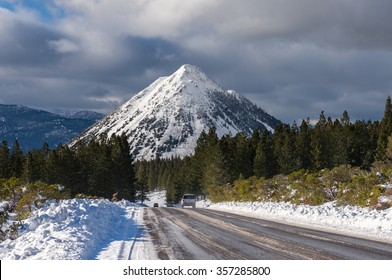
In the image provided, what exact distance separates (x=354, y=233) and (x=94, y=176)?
61.1m

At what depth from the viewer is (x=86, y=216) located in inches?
620

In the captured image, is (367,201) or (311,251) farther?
(367,201)

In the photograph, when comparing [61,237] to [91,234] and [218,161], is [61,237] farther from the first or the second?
[218,161]

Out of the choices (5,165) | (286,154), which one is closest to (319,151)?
(286,154)

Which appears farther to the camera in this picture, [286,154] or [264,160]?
[286,154]

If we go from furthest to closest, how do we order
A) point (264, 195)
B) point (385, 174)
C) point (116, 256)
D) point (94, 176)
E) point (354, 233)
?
point (94, 176) → point (264, 195) → point (385, 174) → point (354, 233) → point (116, 256)

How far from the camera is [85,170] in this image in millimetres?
73875

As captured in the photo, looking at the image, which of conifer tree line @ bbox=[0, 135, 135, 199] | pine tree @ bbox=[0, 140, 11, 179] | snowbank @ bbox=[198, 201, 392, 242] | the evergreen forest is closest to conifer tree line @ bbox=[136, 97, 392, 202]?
the evergreen forest

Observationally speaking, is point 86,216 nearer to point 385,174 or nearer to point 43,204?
point 43,204

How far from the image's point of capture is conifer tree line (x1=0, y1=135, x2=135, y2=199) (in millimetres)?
69188

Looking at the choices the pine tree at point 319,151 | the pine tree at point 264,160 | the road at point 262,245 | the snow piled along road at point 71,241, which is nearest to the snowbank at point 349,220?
the road at point 262,245

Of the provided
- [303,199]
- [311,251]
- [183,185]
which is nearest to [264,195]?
[303,199]

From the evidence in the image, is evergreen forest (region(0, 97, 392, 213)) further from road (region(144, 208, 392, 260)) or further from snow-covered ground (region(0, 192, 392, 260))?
road (region(144, 208, 392, 260))

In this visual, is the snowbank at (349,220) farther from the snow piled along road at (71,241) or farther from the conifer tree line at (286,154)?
the conifer tree line at (286,154)
